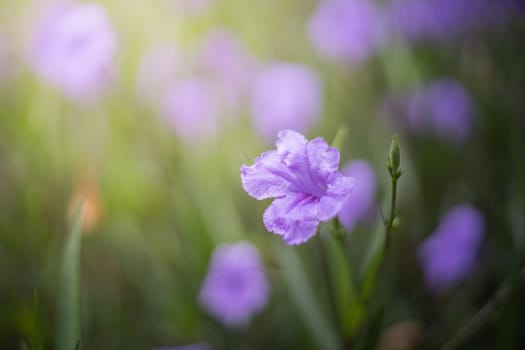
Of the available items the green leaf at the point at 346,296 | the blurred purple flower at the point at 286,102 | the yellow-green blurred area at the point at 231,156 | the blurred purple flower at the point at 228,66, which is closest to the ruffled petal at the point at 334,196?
the green leaf at the point at 346,296

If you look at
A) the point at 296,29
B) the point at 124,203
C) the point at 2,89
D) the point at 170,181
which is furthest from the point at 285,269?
the point at 296,29

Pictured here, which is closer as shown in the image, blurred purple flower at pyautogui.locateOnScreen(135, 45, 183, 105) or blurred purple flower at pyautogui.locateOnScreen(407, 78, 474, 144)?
blurred purple flower at pyautogui.locateOnScreen(407, 78, 474, 144)

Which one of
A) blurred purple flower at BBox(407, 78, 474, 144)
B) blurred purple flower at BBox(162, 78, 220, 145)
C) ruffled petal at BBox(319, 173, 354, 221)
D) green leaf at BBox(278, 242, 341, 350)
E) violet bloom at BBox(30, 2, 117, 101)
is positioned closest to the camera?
ruffled petal at BBox(319, 173, 354, 221)

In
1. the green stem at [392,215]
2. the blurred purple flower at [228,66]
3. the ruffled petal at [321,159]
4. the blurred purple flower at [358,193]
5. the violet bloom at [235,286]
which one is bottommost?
the violet bloom at [235,286]

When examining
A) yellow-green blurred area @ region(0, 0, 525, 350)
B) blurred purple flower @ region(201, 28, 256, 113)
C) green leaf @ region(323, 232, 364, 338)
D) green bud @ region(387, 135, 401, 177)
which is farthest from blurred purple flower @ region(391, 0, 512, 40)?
green bud @ region(387, 135, 401, 177)

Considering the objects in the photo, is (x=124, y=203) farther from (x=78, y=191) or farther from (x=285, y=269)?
(x=285, y=269)

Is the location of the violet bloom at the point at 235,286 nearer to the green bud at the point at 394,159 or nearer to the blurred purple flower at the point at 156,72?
the green bud at the point at 394,159

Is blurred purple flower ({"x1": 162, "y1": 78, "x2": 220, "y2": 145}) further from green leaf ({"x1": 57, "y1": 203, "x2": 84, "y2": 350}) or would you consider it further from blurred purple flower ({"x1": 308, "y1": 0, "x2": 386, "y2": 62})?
green leaf ({"x1": 57, "y1": 203, "x2": 84, "y2": 350})

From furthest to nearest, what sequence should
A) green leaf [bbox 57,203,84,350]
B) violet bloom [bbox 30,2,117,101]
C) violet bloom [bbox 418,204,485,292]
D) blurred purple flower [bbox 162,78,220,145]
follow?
blurred purple flower [bbox 162,78,220,145], violet bloom [bbox 30,2,117,101], violet bloom [bbox 418,204,485,292], green leaf [bbox 57,203,84,350]
